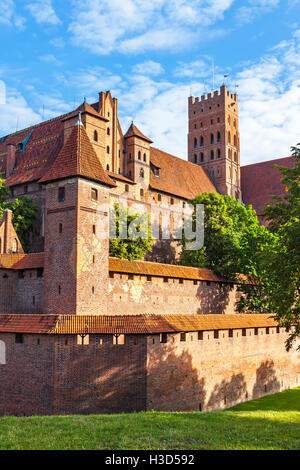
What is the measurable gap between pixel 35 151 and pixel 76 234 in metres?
20.7

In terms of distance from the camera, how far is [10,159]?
42281mm

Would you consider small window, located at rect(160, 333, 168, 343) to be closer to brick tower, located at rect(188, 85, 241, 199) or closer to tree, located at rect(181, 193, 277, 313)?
tree, located at rect(181, 193, 277, 313)

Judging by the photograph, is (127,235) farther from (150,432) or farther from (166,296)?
(150,432)

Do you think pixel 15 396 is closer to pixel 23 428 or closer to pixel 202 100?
pixel 23 428

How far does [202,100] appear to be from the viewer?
220 ft

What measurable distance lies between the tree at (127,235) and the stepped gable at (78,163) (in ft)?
25.6

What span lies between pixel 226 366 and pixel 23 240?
19.1m

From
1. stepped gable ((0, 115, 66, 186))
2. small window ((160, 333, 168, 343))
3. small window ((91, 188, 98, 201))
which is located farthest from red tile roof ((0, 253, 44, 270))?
stepped gable ((0, 115, 66, 186))

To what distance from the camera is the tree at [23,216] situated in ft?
114

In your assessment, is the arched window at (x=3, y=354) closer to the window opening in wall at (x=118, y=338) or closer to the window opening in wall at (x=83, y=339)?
the window opening in wall at (x=83, y=339)

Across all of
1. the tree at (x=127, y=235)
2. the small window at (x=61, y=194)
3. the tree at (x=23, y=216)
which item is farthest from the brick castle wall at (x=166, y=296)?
the tree at (x=23, y=216)

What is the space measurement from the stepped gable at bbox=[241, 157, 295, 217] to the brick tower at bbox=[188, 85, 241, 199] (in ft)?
5.75

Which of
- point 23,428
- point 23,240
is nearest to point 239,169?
point 23,240
